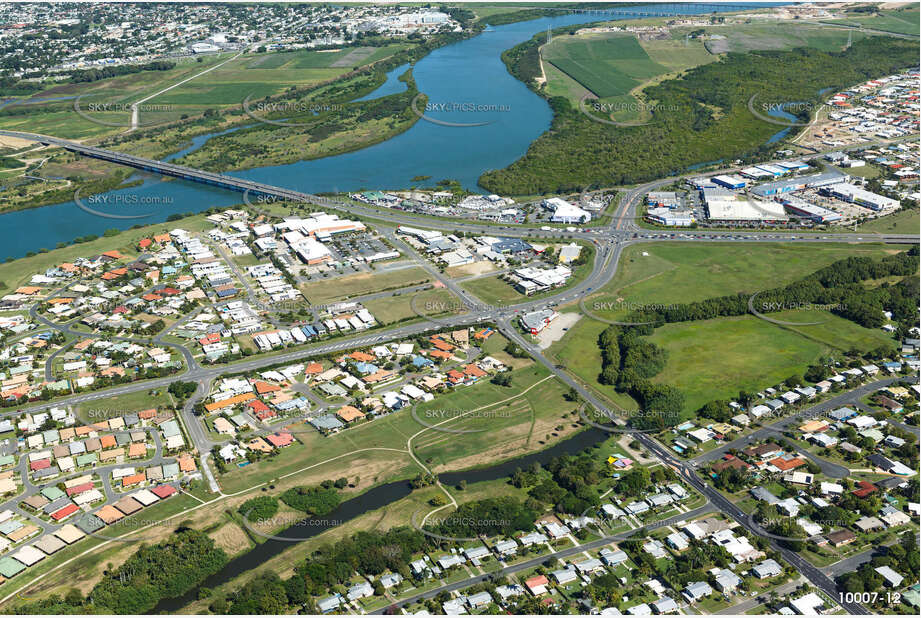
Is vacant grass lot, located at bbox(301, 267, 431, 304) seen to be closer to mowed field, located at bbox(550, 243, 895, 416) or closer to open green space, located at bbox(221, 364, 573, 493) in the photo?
mowed field, located at bbox(550, 243, 895, 416)

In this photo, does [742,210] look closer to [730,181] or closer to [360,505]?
[730,181]

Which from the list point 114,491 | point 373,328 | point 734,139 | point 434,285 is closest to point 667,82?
point 734,139

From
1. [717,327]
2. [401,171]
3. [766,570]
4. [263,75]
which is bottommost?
[717,327]

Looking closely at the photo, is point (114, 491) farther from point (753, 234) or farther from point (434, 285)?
point (753, 234)

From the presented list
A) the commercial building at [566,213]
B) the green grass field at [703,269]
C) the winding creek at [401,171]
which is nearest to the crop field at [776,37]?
the winding creek at [401,171]

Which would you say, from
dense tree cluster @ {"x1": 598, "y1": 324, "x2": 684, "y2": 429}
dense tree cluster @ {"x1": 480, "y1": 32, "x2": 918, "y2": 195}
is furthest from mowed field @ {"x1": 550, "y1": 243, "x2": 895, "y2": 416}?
dense tree cluster @ {"x1": 480, "y1": 32, "x2": 918, "y2": 195}

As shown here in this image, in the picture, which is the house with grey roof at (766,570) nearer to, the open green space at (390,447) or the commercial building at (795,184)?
the open green space at (390,447)

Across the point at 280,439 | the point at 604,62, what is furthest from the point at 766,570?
the point at 604,62
